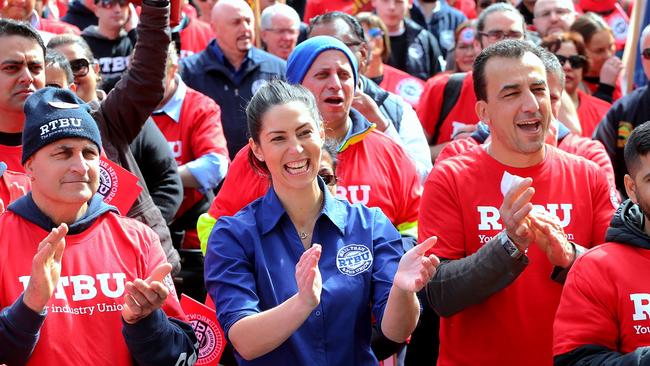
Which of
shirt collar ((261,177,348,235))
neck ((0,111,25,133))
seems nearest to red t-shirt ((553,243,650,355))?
shirt collar ((261,177,348,235))

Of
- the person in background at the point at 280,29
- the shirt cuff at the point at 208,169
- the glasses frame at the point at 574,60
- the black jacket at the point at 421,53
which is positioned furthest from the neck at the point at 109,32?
the glasses frame at the point at 574,60

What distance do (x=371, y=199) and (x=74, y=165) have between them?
1616 mm

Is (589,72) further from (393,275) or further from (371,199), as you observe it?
(393,275)

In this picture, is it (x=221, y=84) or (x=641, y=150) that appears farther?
(x=221, y=84)

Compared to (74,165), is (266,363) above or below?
Answer: below

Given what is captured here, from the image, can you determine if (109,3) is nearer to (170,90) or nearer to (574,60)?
(170,90)

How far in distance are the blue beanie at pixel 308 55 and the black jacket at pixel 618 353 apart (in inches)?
77.5

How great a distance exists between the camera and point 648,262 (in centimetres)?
422

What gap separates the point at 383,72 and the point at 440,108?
1.34 metres

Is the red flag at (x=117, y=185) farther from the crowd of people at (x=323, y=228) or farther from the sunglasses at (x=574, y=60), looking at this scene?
the sunglasses at (x=574, y=60)

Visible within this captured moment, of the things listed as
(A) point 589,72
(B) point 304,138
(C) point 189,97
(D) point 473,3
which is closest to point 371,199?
(B) point 304,138

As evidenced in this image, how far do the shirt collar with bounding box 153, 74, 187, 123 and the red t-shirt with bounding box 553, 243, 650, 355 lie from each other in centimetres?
382

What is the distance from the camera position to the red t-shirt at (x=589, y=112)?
8266mm

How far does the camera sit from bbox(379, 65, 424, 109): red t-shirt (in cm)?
892
